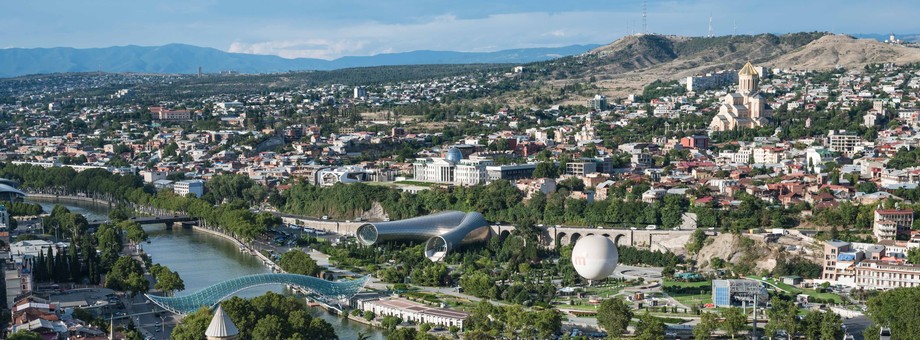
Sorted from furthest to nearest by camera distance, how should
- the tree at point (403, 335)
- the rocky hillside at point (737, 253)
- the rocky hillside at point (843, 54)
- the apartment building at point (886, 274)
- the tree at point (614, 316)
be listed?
the rocky hillside at point (843, 54) < the rocky hillside at point (737, 253) < the apartment building at point (886, 274) < the tree at point (614, 316) < the tree at point (403, 335)

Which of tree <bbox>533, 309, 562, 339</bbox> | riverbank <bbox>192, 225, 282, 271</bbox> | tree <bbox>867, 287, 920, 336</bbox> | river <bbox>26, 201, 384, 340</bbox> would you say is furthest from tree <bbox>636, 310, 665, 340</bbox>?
riverbank <bbox>192, 225, 282, 271</bbox>

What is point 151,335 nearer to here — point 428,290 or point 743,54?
point 428,290

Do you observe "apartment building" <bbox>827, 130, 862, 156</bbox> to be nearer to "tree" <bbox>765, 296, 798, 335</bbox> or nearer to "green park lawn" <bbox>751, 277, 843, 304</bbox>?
"green park lawn" <bbox>751, 277, 843, 304</bbox>

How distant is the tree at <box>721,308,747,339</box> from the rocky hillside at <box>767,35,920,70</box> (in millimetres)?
48663

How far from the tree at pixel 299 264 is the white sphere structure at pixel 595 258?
19.2 ft

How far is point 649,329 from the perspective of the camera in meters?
20.6

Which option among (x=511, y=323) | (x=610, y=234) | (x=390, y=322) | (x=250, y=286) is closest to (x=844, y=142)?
(x=610, y=234)

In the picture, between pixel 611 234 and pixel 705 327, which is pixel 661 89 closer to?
pixel 611 234

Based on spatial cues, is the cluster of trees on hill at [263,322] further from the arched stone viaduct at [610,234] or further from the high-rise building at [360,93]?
the high-rise building at [360,93]

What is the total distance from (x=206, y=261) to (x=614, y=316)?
13377 mm

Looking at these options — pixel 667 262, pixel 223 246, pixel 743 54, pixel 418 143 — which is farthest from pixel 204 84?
pixel 667 262

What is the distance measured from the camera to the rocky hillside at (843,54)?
68125 millimetres

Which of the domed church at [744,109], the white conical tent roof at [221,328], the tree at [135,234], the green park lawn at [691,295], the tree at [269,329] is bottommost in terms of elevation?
the green park lawn at [691,295]

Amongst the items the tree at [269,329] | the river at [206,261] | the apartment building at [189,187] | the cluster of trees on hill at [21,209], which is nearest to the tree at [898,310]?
the river at [206,261]
